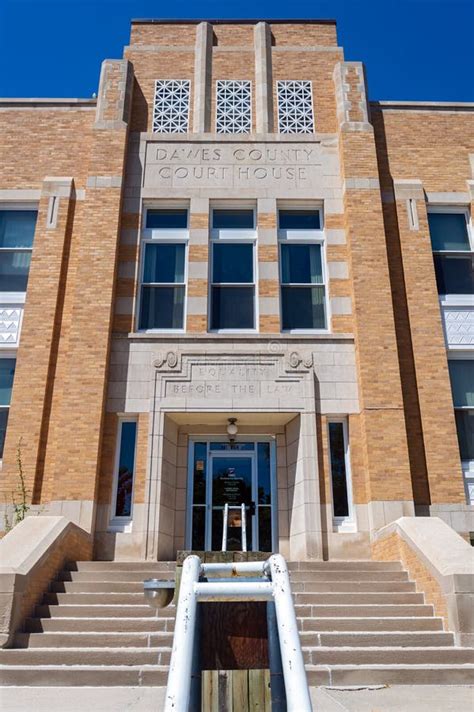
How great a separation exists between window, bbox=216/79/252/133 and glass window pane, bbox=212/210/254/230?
2205mm

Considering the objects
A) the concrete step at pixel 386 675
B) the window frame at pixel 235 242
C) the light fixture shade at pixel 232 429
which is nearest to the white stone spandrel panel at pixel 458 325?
the window frame at pixel 235 242

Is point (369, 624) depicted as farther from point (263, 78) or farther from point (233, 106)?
point (263, 78)

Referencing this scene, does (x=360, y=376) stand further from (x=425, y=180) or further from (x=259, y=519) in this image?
(x=425, y=180)

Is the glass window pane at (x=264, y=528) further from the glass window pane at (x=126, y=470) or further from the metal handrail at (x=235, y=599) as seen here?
the metal handrail at (x=235, y=599)

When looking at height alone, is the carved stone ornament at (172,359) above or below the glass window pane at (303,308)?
below

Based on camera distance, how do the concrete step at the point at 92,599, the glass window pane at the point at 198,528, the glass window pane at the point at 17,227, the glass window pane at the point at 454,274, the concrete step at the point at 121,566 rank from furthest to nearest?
the glass window pane at the point at 17,227, the glass window pane at the point at 454,274, the glass window pane at the point at 198,528, the concrete step at the point at 121,566, the concrete step at the point at 92,599

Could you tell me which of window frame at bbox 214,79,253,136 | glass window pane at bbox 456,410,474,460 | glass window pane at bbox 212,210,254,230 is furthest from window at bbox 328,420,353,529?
window frame at bbox 214,79,253,136

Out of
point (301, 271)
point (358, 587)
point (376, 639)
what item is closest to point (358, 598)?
point (358, 587)

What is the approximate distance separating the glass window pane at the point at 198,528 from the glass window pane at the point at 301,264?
536 centimetres

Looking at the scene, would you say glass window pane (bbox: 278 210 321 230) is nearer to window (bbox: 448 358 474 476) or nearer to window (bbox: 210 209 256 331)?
window (bbox: 210 209 256 331)

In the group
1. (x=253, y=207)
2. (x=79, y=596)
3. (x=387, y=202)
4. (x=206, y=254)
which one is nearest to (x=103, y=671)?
(x=79, y=596)

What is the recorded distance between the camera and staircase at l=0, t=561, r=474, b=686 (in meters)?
5.75

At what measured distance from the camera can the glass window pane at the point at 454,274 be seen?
515 inches

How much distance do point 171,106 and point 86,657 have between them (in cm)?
1274
